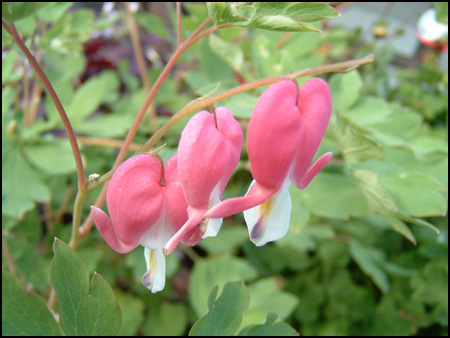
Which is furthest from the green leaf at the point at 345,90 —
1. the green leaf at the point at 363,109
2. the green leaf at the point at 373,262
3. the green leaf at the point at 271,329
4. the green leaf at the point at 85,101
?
the green leaf at the point at 85,101

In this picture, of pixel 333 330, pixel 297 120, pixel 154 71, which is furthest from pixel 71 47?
pixel 333 330

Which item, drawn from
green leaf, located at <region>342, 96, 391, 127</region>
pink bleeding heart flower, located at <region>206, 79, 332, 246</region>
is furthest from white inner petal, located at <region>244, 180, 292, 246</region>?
green leaf, located at <region>342, 96, 391, 127</region>

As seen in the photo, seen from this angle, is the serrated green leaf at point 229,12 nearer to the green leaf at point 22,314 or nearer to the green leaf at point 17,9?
the green leaf at point 17,9

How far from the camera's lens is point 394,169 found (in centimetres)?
74

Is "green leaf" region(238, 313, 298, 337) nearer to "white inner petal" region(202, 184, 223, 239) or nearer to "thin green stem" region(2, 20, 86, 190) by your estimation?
"white inner petal" region(202, 184, 223, 239)

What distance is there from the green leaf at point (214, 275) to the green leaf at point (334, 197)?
372 millimetres

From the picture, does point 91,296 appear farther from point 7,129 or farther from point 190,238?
point 7,129

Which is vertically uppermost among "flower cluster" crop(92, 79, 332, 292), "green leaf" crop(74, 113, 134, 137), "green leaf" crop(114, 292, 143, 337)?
"flower cluster" crop(92, 79, 332, 292)

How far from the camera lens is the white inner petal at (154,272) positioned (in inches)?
17.4

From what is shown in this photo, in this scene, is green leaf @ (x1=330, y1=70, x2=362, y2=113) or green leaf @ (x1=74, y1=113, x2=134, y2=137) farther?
green leaf @ (x1=74, y1=113, x2=134, y2=137)

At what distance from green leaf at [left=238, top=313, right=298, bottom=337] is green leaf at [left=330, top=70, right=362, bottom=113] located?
0.50m

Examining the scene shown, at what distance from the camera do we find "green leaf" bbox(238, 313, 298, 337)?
553 millimetres

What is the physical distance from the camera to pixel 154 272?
0.45 metres

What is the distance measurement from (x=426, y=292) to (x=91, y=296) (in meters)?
0.83
